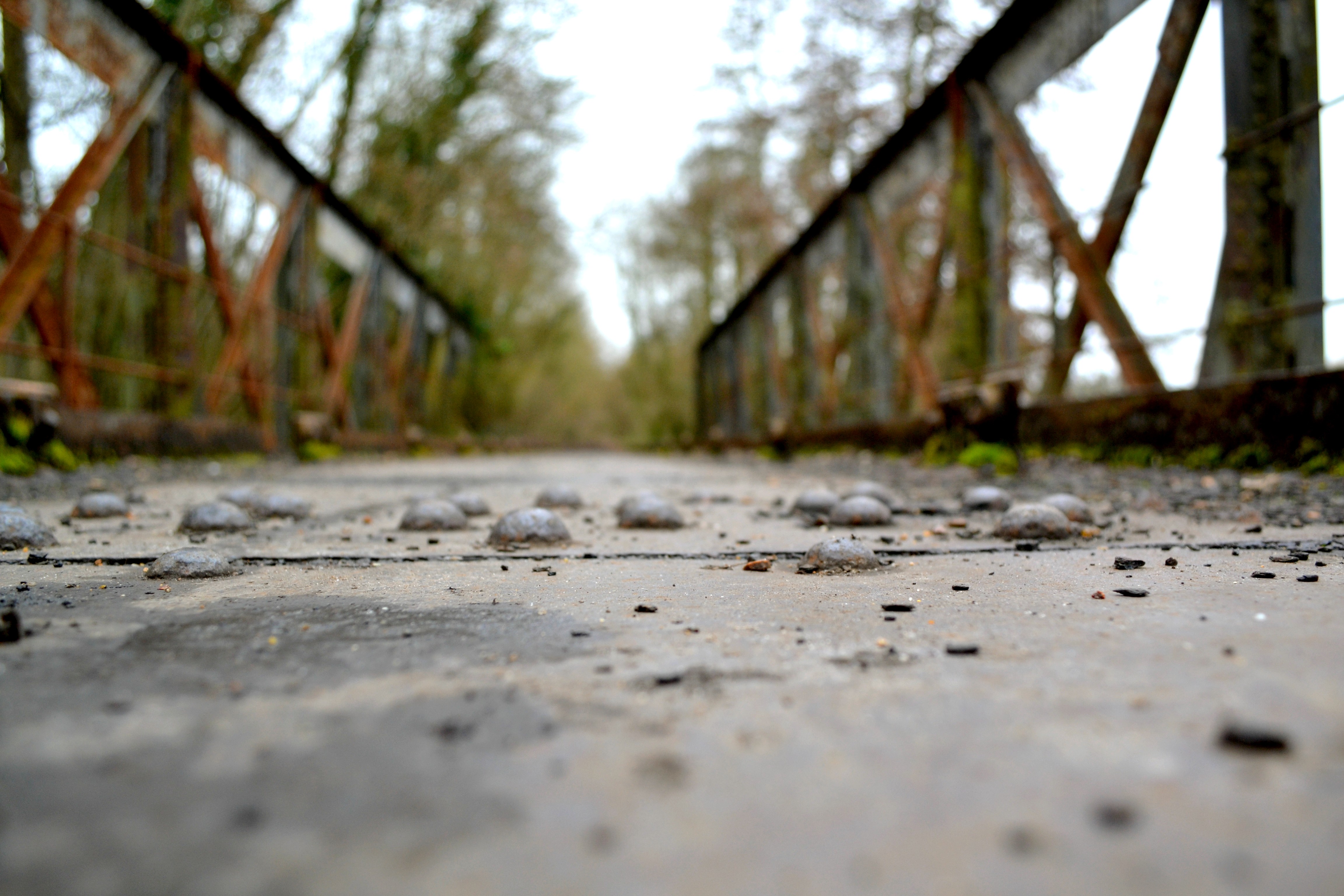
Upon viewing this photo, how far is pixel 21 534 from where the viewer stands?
1867 millimetres

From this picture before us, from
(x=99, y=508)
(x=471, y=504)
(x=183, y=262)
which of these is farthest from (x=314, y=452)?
(x=471, y=504)

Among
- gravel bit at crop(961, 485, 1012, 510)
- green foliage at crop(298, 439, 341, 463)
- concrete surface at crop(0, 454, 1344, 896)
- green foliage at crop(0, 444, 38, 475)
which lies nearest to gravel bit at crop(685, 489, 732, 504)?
gravel bit at crop(961, 485, 1012, 510)

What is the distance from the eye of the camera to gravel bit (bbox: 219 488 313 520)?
2703 mm

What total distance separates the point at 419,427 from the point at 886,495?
1181 cm

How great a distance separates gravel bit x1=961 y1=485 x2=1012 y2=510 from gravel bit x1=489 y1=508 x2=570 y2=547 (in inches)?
57.7

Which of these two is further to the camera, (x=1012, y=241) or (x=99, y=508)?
(x=1012, y=241)

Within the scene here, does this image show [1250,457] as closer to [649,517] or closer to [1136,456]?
[1136,456]

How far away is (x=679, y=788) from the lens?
641 mm

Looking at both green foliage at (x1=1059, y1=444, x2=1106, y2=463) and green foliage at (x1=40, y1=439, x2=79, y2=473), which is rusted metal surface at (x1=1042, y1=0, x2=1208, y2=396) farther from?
green foliage at (x1=40, y1=439, x2=79, y2=473)

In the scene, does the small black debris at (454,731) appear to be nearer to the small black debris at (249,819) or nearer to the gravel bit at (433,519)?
the small black debris at (249,819)

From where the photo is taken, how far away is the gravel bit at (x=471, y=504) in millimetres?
2875

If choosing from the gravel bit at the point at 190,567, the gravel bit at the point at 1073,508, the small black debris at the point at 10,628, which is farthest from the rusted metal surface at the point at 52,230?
the gravel bit at the point at 1073,508

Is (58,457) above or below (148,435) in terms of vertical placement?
below

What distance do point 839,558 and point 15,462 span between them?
13.1 ft
